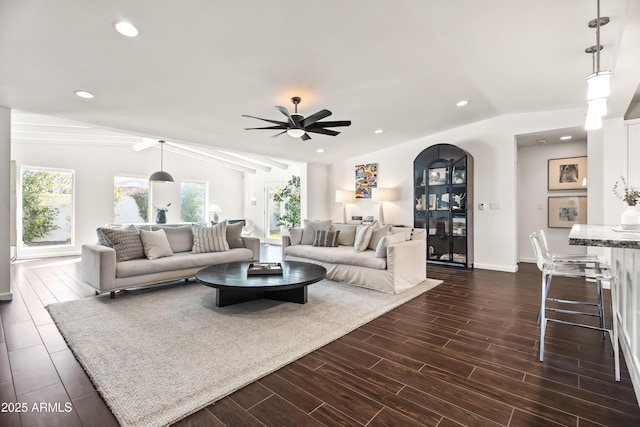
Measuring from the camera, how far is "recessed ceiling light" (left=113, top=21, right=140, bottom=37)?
2.28 m

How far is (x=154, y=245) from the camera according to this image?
417 cm

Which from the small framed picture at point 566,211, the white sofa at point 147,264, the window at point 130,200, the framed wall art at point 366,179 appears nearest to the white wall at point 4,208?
the white sofa at point 147,264

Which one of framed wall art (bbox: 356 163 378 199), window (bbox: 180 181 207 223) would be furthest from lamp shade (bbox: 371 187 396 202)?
window (bbox: 180 181 207 223)

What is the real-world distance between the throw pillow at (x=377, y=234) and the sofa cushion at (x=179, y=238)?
2.89 meters

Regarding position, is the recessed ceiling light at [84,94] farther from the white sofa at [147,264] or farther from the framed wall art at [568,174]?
the framed wall art at [568,174]

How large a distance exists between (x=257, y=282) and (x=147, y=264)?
180cm

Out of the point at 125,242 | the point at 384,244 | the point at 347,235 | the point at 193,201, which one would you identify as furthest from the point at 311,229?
the point at 193,201

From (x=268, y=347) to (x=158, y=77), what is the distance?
288cm

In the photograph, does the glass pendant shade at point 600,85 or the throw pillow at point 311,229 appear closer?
the glass pendant shade at point 600,85

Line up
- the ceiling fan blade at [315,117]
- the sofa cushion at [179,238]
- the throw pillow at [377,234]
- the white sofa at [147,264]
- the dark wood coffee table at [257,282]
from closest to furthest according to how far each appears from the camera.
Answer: the dark wood coffee table at [257,282]
the ceiling fan blade at [315,117]
the white sofa at [147,264]
the throw pillow at [377,234]
the sofa cushion at [179,238]

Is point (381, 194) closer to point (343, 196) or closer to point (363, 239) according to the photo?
point (343, 196)

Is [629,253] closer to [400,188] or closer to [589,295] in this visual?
[589,295]

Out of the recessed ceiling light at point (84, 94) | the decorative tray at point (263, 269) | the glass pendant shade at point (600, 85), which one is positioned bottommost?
the decorative tray at point (263, 269)

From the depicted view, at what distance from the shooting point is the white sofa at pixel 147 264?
139 inches
